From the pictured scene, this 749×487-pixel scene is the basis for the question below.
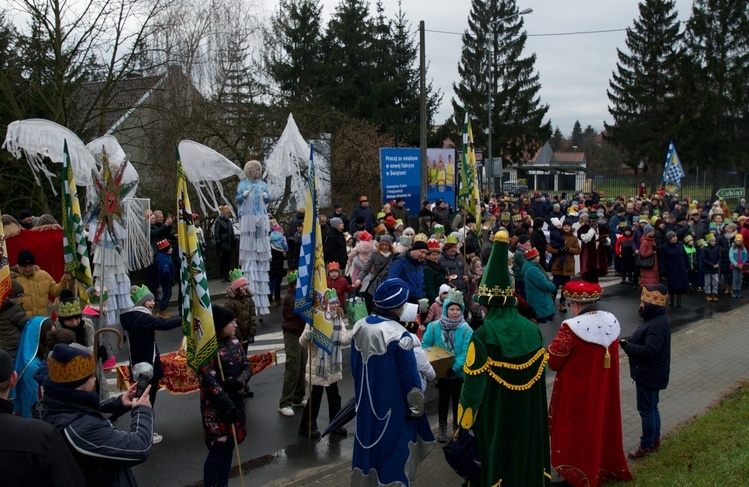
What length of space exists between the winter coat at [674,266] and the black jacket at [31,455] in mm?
13961

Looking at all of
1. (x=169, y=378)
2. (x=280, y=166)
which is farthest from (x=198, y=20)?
(x=169, y=378)

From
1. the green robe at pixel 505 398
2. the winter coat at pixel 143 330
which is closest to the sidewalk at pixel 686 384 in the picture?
the green robe at pixel 505 398

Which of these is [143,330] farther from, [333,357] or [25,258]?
[25,258]

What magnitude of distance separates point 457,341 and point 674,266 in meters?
9.63

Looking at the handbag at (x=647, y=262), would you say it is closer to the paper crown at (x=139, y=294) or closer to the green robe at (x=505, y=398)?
the green robe at (x=505, y=398)

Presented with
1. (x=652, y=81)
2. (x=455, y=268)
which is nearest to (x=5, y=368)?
(x=455, y=268)

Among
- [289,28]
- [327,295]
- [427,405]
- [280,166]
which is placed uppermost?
[289,28]

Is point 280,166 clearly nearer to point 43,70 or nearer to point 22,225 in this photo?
point 22,225

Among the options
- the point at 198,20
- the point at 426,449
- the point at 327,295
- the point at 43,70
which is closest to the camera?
the point at 426,449

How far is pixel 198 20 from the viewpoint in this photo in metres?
30.8

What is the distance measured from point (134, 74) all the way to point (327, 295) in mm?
12948

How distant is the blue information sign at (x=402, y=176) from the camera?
80.0 ft

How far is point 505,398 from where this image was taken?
5156mm

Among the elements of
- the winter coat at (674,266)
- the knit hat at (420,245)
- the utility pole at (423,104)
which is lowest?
the winter coat at (674,266)
